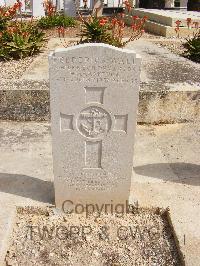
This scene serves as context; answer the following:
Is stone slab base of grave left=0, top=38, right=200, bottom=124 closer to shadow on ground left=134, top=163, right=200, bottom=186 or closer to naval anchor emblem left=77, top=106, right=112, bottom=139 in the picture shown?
shadow on ground left=134, top=163, right=200, bottom=186

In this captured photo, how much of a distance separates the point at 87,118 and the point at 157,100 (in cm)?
261

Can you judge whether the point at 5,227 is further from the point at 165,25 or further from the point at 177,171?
the point at 165,25

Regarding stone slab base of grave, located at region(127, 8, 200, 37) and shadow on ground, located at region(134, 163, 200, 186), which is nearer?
shadow on ground, located at region(134, 163, 200, 186)

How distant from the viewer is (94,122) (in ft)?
11.6

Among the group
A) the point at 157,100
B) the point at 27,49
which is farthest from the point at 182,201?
the point at 27,49

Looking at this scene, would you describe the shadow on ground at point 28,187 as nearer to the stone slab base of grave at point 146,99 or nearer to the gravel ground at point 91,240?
the gravel ground at point 91,240

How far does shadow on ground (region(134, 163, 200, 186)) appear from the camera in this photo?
4.39m

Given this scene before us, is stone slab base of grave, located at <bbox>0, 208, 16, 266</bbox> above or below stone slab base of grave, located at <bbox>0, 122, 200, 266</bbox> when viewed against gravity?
below

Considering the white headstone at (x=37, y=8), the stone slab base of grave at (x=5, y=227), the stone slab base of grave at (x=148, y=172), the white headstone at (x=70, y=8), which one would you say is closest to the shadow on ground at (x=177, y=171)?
the stone slab base of grave at (x=148, y=172)

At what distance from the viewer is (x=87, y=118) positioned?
3506 mm

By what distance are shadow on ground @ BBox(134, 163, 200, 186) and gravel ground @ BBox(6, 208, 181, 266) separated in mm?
712

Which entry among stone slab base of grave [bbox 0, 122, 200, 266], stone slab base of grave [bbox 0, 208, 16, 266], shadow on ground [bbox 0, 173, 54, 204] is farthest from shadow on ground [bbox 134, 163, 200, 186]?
stone slab base of grave [bbox 0, 208, 16, 266]

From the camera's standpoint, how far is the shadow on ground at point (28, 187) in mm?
4000

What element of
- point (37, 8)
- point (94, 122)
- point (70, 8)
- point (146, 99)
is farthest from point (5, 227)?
point (70, 8)
